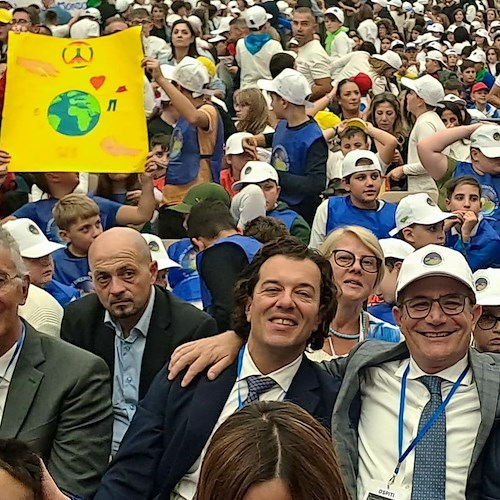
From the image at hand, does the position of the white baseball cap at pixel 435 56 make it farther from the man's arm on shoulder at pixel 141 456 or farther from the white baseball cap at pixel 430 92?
the man's arm on shoulder at pixel 141 456

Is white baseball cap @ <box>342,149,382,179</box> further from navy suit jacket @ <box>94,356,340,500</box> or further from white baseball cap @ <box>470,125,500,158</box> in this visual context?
navy suit jacket @ <box>94,356,340,500</box>

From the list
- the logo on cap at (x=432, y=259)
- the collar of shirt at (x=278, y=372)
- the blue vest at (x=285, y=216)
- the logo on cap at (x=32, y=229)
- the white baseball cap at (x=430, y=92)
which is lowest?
the blue vest at (x=285, y=216)

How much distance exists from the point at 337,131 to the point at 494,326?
15.4ft

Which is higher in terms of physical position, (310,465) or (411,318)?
(310,465)

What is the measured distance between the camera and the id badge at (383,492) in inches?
125

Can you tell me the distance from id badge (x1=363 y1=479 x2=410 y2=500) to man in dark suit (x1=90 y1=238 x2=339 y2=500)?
241 millimetres

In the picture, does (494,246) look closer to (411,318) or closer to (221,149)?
(221,149)

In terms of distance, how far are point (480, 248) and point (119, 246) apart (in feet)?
9.06

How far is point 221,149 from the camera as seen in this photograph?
25.2 feet

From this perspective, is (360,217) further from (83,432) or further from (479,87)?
(479,87)

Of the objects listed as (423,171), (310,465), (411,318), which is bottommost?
(423,171)

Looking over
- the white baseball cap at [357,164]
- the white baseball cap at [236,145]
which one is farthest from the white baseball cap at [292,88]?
the white baseball cap at [357,164]

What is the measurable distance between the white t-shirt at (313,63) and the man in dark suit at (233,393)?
26.2ft

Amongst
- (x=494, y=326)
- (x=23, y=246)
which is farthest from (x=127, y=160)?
(x=494, y=326)
